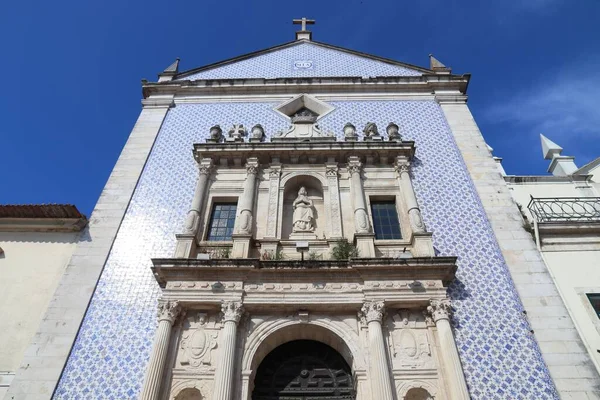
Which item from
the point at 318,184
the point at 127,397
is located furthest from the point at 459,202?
the point at 127,397

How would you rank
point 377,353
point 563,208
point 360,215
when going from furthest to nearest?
point 563,208 → point 360,215 → point 377,353

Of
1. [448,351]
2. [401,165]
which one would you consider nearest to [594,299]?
[448,351]

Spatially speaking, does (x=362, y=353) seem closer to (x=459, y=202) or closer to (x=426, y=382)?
(x=426, y=382)

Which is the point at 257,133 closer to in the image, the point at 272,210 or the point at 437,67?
the point at 272,210

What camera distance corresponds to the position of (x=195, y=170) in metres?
11.3

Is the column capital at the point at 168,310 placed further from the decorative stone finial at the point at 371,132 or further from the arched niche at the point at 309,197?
the decorative stone finial at the point at 371,132

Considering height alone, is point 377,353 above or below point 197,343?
below

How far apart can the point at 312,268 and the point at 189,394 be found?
3.01 meters

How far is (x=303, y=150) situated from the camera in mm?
11016

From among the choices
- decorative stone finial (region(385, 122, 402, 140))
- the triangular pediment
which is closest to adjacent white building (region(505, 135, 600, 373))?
decorative stone finial (region(385, 122, 402, 140))

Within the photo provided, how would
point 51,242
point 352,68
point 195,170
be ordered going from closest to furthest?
point 51,242
point 195,170
point 352,68

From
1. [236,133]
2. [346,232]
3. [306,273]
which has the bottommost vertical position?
[306,273]

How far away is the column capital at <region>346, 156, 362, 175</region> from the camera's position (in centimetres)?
1077

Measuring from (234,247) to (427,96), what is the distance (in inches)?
311
